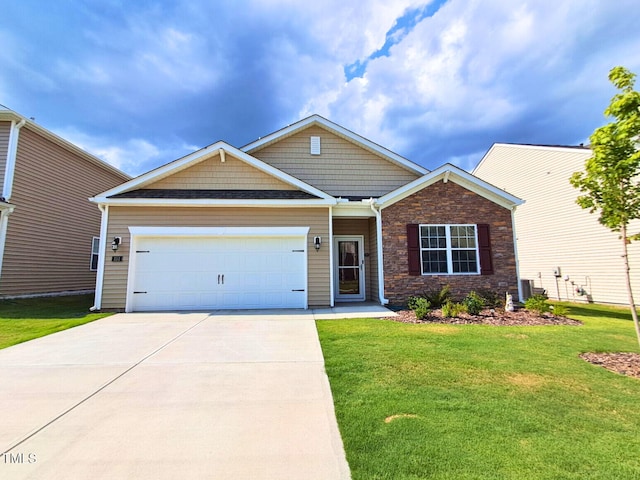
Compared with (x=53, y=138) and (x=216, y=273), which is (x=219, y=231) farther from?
(x=53, y=138)

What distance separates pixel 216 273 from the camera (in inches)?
361

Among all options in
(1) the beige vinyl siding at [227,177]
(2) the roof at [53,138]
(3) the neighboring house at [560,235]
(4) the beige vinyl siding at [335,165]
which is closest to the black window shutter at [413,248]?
(4) the beige vinyl siding at [335,165]

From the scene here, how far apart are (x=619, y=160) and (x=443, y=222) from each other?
17.7 feet

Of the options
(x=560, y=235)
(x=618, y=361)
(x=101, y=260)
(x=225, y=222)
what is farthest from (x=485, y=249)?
(x=101, y=260)

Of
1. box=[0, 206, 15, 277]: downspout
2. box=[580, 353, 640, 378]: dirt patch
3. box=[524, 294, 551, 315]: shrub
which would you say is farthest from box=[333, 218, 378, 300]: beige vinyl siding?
box=[0, 206, 15, 277]: downspout

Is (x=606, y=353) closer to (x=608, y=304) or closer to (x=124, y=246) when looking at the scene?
(x=608, y=304)

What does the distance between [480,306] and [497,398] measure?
5.52 m

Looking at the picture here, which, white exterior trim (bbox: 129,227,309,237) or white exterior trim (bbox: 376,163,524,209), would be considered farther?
white exterior trim (bbox: 376,163,524,209)

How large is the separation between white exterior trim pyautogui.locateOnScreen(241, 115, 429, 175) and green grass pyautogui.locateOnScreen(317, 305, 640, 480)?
28.1 ft

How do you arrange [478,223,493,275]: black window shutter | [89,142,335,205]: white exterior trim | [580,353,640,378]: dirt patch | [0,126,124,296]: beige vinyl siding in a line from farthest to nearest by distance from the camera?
[0,126,124,296]: beige vinyl siding, [478,223,493,275]: black window shutter, [89,142,335,205]: white exterior trim, [580,353,640,378]: dirt patch

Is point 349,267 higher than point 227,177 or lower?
lower

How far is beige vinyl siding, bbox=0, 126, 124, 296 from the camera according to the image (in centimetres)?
1083

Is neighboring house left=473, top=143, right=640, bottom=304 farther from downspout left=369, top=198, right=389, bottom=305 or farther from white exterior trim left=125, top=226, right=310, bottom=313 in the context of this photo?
white exterior trim left=125, top=226, right=310, bottom=313

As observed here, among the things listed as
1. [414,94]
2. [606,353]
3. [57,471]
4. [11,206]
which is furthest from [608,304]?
[11,206]
